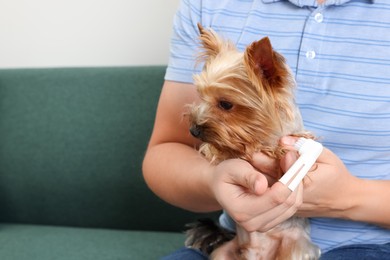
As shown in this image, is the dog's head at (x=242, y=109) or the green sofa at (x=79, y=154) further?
the green sofa at (x=79, y=154)

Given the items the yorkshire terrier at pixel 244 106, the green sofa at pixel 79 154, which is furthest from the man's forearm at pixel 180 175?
the green sofa at pixel 79 154

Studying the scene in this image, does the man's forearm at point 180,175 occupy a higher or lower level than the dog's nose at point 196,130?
lower

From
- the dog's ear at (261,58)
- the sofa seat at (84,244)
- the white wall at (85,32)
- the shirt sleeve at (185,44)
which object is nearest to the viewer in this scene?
the dog's ear at (261,58)

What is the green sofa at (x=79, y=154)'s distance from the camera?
192 centimetres

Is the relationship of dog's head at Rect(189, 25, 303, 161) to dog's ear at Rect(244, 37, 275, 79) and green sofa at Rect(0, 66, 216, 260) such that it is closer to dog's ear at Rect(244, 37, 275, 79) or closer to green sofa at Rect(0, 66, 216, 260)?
dog's ear at Rect(244, 37, 275, 79)

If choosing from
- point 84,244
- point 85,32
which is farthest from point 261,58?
point 85,32

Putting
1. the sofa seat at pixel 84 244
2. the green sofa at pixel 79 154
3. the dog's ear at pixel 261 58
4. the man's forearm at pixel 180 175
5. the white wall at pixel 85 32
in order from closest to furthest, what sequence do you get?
the dog's ear at pixel 261 58 → the man's forearm at pixel 180 175 → the sofa seat at pixel 84 244 → the green sofa at pixel 79 154 → the white wall at pixel 85 32

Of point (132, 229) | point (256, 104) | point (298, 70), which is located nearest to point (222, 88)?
point (256, 104)

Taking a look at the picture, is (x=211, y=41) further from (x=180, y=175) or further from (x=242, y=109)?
(x=180, y=175)

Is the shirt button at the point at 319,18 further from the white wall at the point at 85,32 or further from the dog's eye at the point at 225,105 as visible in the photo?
the white wall at the point at 85,32

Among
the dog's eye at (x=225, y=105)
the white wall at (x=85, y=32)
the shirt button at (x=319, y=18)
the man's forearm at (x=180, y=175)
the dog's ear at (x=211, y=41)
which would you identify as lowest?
the man's forearm at (x=180, y=175)

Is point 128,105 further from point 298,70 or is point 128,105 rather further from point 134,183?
point 298,70

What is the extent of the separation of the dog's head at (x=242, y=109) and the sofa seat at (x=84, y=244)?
727 mm

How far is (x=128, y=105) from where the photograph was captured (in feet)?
6.31
